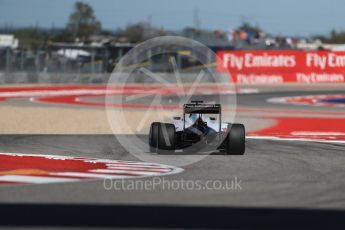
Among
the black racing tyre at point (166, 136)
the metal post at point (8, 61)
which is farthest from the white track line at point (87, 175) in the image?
the metal post at point (8, 61)

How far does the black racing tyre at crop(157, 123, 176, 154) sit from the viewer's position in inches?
498

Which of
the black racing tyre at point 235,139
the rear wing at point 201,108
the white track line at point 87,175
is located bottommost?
the white track line at point 87,175

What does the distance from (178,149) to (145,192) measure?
14.7ft

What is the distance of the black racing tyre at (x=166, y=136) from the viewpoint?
41.5 ft

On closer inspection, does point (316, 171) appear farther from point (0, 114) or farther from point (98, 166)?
point (0, 114)

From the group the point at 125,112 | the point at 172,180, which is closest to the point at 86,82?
the point at 125,112

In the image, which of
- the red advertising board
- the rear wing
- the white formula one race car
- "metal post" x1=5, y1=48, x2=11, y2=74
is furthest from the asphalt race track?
the red advertising board

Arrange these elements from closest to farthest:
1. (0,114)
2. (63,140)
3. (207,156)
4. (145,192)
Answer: (145,192) < (207,156) < (63,140) < (0,114)

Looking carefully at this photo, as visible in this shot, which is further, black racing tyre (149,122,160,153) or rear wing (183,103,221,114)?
black racing tyre (149,122,160,153)

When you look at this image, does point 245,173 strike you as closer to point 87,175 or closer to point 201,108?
point 87,175

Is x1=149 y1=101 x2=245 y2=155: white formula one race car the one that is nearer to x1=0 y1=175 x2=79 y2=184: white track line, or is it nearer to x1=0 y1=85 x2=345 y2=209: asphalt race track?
x1=0 y1=85 x2=345 y2=209: asphalt race track

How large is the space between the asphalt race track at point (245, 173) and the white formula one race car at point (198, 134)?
31 cm

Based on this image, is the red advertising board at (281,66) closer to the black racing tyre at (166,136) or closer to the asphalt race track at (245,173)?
the asphalt race track at (245,173)

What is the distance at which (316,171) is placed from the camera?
10727 millimetres
